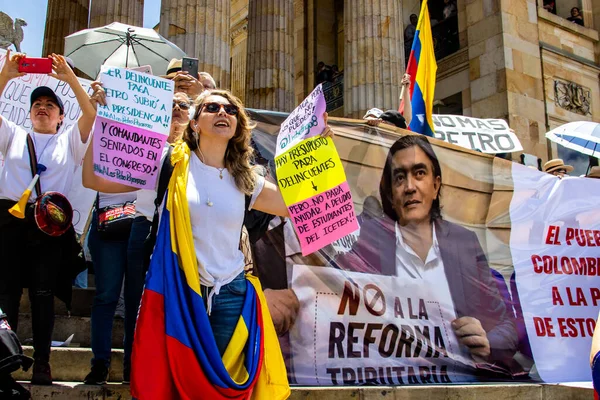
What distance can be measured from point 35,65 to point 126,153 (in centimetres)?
80

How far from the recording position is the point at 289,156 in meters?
3.52

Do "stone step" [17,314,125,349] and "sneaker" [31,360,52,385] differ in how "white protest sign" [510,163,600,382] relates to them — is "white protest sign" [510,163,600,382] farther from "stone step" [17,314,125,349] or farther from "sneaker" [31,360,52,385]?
"sneaker" [31,360,52,385]

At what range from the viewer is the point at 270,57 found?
13.9 meters

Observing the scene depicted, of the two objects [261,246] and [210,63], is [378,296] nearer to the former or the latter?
[261,246]

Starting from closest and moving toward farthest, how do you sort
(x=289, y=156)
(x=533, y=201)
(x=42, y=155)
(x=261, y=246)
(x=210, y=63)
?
(x=289, y=156)
(x=42, y=155)
(x=261, y=246)
(x=533, y=201)
(x=210, y=63)

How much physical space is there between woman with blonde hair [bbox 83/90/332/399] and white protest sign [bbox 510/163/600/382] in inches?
138

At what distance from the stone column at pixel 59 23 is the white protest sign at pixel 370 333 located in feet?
43.8

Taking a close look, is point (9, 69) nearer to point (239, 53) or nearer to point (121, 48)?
point (121, 48)

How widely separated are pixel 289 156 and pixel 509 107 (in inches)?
475

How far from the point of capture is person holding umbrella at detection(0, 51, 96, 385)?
3.63 meters

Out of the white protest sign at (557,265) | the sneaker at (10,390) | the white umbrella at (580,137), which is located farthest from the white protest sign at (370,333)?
the white umbrella at (580,137)

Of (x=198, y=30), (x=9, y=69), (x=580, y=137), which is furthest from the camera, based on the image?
(x=580, y=137)

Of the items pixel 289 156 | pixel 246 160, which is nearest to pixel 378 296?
pixel 289 156

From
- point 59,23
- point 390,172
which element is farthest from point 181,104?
point 59,23
